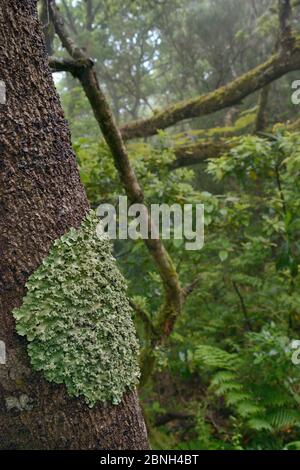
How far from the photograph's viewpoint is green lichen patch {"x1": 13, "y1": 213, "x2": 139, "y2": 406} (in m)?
1.20

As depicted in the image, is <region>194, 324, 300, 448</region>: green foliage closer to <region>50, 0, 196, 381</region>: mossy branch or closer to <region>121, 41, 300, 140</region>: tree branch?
<region>50, 0, 196, 381</region>: mossy branch

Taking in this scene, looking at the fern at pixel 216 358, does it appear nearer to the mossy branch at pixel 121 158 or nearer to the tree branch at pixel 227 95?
the mossy branch at pixel 121 158

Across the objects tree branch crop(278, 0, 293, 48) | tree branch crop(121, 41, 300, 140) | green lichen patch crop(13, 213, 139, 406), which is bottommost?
green lichen patch crop(13, 213, 139, 406)

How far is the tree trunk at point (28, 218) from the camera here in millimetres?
1193

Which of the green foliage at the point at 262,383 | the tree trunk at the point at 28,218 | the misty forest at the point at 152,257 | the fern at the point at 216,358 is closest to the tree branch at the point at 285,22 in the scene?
the misty forest at the point at 152,257

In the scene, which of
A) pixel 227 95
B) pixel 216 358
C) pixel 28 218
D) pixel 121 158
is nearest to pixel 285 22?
pixel 227 95

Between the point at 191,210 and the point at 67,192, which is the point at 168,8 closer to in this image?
the point at 191,210

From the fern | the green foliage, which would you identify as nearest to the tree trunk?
the green foliage

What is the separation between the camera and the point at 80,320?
4.12ft

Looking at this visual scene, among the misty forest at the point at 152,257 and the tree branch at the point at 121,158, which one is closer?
the misty forest at the point at 152,257

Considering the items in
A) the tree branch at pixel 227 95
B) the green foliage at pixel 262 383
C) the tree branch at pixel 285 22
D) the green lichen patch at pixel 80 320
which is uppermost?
the tree branch at pixel 285 22
